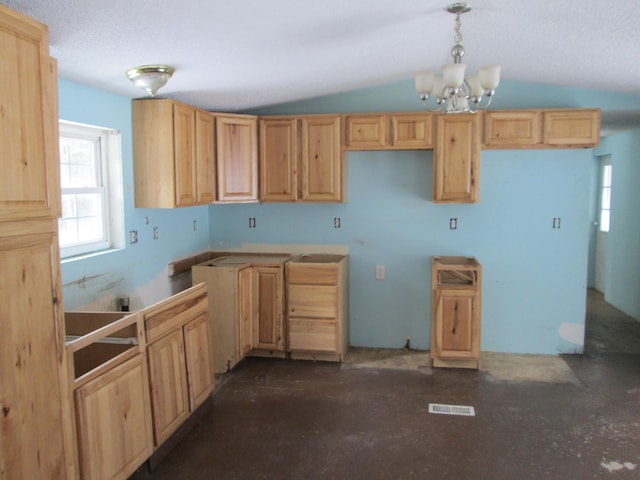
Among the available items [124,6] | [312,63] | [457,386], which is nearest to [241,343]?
[457,386]

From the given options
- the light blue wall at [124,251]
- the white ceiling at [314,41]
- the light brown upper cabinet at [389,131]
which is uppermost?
the white ceiling at [314,41]

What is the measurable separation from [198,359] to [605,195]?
618 centimetres

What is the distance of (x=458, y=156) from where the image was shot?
14.5ft

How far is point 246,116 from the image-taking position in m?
4.55

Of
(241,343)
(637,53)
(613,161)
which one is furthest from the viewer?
(613,161)

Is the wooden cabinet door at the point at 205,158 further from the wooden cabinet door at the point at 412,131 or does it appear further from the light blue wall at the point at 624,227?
the light blue wall at the point at 624,227

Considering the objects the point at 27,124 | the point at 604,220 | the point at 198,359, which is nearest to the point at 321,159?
the point at 198,359

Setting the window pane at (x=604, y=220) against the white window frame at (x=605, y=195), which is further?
the window pane at (x=604, y=220)

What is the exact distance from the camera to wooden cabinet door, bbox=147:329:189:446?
9.22ft

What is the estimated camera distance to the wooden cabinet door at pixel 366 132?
14.9 feet

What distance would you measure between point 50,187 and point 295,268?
2.67 meters

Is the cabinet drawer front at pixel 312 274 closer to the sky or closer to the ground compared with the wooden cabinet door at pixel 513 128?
closer to the ground

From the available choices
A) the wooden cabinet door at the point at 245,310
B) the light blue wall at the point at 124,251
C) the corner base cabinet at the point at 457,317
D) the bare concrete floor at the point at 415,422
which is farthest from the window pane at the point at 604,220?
the light blue wall at the point at 124,251

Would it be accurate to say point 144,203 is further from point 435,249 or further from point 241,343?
point 435,249
